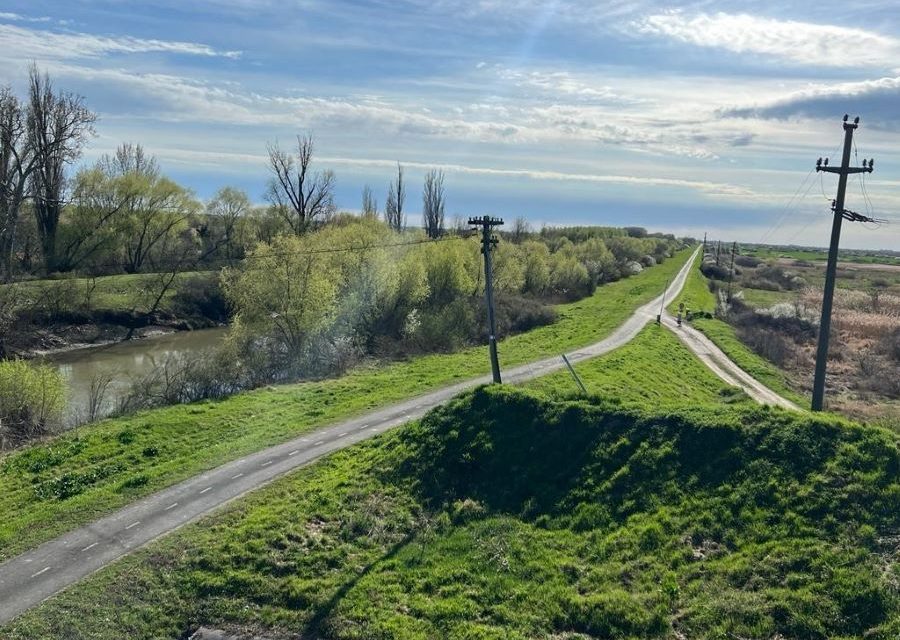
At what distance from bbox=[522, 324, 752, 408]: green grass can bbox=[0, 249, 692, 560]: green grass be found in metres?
4.22

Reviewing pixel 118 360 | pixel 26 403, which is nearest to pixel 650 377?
pixel 26 403

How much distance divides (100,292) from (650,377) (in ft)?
161

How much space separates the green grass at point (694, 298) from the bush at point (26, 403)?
153ft

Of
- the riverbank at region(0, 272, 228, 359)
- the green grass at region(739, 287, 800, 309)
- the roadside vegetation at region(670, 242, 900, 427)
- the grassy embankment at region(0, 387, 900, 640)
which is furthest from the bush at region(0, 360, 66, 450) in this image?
the green grass at region(739, 287, 800, 309)

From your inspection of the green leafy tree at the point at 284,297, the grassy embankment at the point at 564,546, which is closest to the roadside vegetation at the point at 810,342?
the grassy embankment at the point at 564,546

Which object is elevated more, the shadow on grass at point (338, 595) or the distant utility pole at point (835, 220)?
the distant utility pole at point (835, 220)

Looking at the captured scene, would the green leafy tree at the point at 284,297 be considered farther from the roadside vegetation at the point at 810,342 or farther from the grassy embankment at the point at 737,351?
the roadside vegetation at the point at 810,342

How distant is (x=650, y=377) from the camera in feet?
100

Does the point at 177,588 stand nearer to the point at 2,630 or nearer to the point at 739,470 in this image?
the point at 2,630

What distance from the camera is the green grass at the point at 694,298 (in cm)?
5772

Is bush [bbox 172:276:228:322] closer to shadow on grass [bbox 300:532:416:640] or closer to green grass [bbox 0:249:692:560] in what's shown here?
green grass [bbox 0:249:692:560]

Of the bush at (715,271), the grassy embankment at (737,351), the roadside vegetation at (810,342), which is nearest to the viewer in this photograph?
the roadside vegetation at (810,342)

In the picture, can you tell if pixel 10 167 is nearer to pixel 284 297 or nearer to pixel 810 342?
pixel 284 297

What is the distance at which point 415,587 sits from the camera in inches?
487
